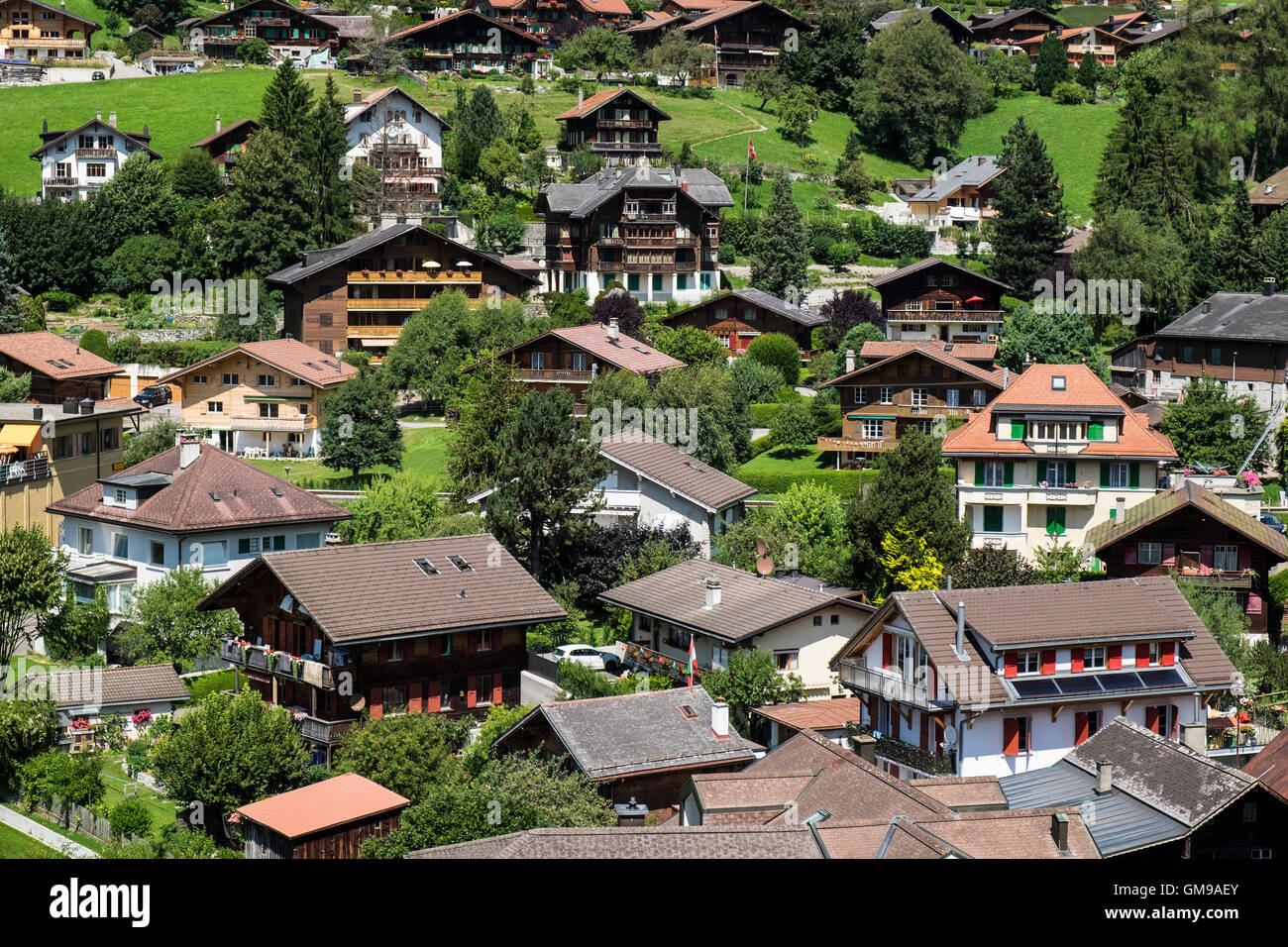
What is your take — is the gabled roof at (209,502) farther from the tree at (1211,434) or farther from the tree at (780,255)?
the tree at (780,255)

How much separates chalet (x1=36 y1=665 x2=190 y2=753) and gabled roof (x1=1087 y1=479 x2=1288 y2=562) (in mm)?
30936

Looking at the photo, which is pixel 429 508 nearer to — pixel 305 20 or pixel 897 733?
pixel 897 733

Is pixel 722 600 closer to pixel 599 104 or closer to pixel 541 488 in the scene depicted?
pixel 541 488

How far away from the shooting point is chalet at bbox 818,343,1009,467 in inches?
2958

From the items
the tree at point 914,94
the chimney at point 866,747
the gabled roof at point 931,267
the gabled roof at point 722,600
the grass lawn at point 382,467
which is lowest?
the chimney at point 866,747

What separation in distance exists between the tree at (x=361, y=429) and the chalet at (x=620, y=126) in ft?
148

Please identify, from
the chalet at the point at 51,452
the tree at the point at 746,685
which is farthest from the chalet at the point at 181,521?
the tree at the point at 746,685

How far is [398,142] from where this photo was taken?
114500 millimetres

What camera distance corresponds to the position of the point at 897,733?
47812 millimetres

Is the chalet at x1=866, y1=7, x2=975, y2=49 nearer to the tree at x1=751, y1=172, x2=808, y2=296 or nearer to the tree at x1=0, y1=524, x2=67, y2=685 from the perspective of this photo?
the tree at x1=751, y1=172, x2=808, y2=296

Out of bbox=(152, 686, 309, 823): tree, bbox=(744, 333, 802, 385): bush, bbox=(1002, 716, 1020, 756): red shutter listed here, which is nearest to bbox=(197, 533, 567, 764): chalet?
bbox=(152, 686, 309, 823): tree

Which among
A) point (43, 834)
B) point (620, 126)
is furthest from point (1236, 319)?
point (43, 834)

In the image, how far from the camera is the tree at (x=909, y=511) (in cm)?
5791
